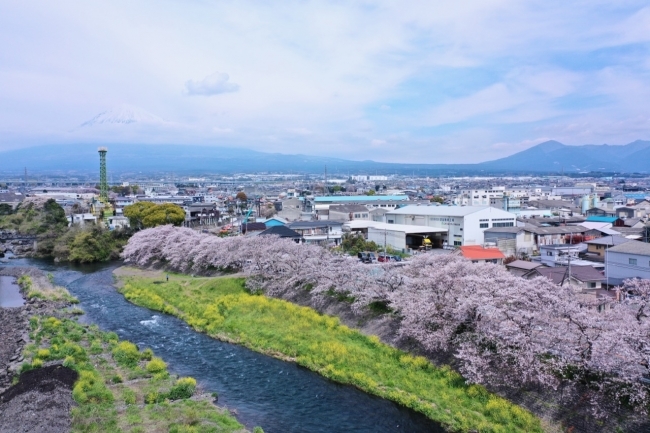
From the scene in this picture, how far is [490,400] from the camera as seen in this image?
36.7ft

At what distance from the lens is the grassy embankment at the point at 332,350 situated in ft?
35.9

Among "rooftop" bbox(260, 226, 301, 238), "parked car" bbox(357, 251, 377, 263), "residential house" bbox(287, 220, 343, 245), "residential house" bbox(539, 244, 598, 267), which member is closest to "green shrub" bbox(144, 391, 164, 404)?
"parked car" bbox(357, 251, 377, 263)

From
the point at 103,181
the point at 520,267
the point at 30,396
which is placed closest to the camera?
the point at 30,396

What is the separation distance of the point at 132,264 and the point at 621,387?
29.3 metres

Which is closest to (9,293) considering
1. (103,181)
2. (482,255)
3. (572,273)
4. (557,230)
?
(482,255)

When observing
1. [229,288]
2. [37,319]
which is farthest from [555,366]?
[37,319]

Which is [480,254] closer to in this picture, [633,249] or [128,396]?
[633,249]

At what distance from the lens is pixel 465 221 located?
101 ft

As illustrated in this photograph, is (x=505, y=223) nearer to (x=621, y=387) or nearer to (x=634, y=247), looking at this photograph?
(x=634, y=247)

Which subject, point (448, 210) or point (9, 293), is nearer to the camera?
point (9, 293)

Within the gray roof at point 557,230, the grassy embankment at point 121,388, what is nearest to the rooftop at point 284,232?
the gray roof at point 557,230

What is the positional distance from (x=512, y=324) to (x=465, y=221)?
19920 millimetres

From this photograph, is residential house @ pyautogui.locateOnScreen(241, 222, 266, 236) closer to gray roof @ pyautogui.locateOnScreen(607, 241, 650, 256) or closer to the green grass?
the green grass

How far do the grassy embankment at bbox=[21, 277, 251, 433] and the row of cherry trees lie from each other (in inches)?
249
